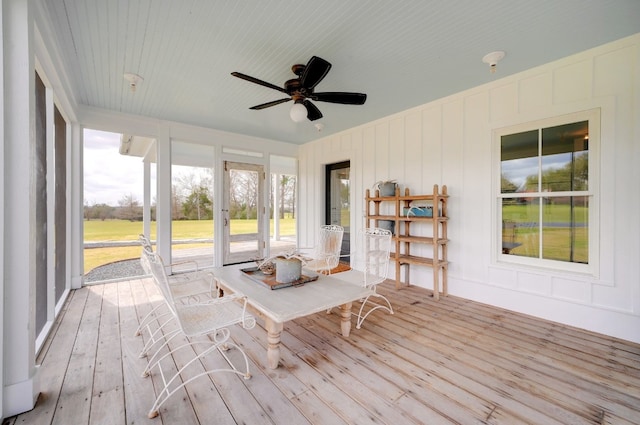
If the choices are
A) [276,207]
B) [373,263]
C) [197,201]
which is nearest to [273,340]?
[373,263]

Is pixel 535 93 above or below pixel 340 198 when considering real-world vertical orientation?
above

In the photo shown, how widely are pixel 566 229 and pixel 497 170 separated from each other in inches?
37.8

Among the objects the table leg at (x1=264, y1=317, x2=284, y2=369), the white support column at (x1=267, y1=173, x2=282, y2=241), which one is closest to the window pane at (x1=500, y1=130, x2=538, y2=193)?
the table leg at (x1=264, y1=317, x2=284, y2=369)

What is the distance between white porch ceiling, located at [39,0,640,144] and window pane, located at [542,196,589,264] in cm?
155

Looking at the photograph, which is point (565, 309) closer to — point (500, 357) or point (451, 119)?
point (500, 357)

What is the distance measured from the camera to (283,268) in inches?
97.0

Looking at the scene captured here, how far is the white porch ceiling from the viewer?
203 cm

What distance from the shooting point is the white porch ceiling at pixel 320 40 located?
203 cm

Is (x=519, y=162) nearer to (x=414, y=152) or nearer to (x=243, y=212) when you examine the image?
(x=414, y=152)

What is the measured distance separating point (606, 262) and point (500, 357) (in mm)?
1533

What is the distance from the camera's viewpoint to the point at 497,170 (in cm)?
332

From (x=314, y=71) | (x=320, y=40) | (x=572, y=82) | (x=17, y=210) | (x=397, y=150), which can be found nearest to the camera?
(x=17, y=210)

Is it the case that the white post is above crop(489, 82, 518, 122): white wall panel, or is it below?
below

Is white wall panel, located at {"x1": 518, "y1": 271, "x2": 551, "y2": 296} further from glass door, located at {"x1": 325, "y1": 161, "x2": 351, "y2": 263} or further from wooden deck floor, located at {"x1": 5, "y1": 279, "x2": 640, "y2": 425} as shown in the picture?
glass door, located at {"x1": 325, "y1": 161, "x2": 351, "y2": 263}
